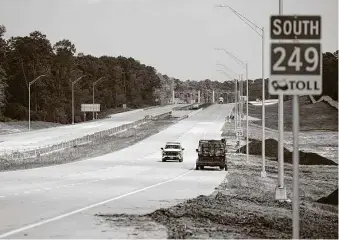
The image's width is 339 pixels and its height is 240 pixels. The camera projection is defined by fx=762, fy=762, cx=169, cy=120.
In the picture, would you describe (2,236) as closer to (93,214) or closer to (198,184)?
(93,214)

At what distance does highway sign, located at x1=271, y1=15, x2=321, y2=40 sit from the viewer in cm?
1102

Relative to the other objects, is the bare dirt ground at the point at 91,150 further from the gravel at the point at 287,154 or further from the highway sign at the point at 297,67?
the highway sign at the point at 297,67

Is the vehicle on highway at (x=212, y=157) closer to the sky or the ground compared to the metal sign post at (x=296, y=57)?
closer to the ground

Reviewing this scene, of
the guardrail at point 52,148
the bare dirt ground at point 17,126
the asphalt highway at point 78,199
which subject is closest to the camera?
the asphalt highway at point 78,199

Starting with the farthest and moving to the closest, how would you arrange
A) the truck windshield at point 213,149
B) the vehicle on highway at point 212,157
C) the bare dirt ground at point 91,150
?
the bare dirt ground at point 91,150 → the truck windshield at point 213,149 → the vehicle on highway at point 212,157

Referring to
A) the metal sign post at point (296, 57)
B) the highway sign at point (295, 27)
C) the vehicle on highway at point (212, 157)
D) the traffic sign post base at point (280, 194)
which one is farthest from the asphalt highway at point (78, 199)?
the vehicle on highway at point (212, 157)

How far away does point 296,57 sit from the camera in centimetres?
1105

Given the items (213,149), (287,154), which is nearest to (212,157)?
(213,149)

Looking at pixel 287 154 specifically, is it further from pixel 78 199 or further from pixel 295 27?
pixel 295 27

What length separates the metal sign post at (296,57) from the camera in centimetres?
1099

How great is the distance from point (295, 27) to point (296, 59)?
464 millimetres

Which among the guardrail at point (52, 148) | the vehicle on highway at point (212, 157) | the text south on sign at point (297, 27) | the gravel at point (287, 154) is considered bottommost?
the gravel at point (287, 154)

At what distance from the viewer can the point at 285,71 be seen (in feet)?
36.3

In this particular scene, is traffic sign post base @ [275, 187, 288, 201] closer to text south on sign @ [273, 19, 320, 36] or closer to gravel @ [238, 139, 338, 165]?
text south on sign @ [273, 19, 320, 36]
